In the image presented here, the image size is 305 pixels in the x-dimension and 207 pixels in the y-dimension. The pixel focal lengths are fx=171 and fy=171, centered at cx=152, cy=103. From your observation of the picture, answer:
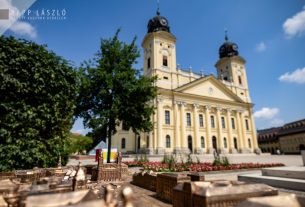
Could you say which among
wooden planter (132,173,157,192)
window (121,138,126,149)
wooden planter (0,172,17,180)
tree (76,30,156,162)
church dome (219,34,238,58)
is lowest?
wooden planter (132,173,157,192)

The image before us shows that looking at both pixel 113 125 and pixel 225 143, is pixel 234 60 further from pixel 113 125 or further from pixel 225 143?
pixel 113 125

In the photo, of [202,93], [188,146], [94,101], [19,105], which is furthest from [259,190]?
[202,93]

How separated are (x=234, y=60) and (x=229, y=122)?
16.6 meters

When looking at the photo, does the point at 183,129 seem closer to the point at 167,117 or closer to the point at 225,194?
the point at 167,117

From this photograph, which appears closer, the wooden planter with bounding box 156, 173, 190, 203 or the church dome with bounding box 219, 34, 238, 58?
the wooden planter with bounding box 156, 173, 190, 203

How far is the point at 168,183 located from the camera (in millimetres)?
4699

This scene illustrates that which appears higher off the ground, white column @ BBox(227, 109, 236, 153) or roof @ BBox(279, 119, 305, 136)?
roof @ BBox(279, 119, 305, 136)

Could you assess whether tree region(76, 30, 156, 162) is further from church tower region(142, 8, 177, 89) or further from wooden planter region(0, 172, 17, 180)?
church tower region(142, 8, 177, 89)

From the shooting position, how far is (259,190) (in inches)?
95.3

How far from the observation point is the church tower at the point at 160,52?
107 feet

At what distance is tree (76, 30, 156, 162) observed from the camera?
13578 millimetres

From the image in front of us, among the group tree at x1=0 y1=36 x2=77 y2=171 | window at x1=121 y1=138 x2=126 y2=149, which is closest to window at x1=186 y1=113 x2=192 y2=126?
window at x1=121 y1=138 x2=126 y2=149

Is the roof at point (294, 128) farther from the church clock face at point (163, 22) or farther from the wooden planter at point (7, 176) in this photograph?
the wooden planter at point (7, 176)

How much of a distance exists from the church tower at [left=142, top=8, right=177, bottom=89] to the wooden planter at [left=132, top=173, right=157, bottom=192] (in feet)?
83.3
